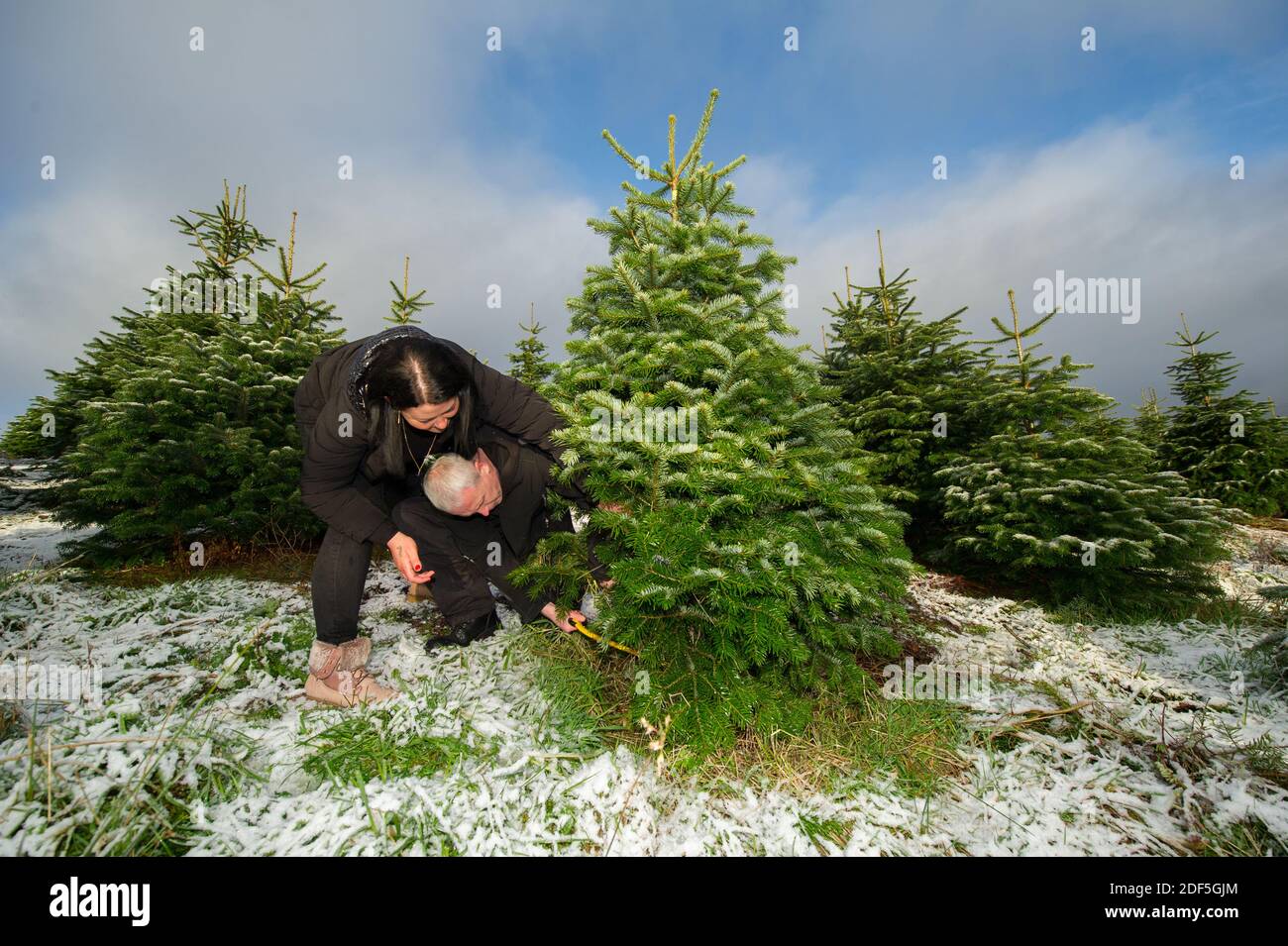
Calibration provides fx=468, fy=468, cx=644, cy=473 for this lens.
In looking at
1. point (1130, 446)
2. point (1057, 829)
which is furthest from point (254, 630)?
point (1130, 446)

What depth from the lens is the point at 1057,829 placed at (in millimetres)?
2047

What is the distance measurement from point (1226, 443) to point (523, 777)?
15.5 metres

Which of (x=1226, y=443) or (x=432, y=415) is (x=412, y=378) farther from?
(x=1226, y=443)

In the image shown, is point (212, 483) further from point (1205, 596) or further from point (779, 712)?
point (1205, 596)

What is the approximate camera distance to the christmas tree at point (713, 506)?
2.37 metres

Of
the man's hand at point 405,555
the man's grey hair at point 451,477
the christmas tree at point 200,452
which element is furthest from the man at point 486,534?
the christmas tree at point 200,452

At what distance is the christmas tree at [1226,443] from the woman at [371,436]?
575 inches

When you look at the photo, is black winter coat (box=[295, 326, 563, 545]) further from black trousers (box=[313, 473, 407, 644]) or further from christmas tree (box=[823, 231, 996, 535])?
christmas tree (box=[823, 231, 996, 535])

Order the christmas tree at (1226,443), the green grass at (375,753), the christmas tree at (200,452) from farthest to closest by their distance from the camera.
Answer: the christmas tree at (1226,443)
the christmas tree at (200,452)
the green grass at (375,753)

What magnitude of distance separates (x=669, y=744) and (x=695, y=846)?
53cm

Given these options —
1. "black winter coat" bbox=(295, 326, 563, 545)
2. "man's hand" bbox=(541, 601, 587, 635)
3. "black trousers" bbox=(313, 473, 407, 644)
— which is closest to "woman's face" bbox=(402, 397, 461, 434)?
"black winter coat" bbox=(295, 326, 563, 545)

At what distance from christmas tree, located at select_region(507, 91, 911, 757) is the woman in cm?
54

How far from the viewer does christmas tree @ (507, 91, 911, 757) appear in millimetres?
2365

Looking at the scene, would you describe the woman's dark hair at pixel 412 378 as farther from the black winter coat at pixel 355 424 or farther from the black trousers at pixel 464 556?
the black trousers at pixel 464 556
